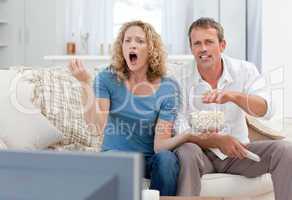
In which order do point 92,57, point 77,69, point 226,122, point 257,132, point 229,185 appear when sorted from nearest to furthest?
point 77,69
point 229,185
point 226,122
point 257,132
point 92,57

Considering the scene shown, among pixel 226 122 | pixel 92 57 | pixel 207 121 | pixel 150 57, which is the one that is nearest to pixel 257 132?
pixel 226 122

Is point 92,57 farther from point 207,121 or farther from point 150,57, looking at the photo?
point 207,121

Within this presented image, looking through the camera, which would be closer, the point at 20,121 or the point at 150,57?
the point at 20,121

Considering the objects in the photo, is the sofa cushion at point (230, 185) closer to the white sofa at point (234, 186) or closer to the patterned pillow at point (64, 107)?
the white sofa at point (234, 186)

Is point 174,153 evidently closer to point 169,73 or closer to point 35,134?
point 169,73

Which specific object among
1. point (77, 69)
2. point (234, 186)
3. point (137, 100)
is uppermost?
point (77, 69)

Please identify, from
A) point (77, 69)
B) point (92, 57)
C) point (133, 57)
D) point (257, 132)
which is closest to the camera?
point (77, 69)

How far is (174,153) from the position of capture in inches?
82.7

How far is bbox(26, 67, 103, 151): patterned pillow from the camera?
2256mm

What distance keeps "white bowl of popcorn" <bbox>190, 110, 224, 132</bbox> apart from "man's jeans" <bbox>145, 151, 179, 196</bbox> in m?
0.21

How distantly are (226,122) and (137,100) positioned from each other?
1.55 feet

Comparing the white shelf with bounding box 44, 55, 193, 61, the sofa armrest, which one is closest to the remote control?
the sofa armrest

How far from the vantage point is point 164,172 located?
6.55ft

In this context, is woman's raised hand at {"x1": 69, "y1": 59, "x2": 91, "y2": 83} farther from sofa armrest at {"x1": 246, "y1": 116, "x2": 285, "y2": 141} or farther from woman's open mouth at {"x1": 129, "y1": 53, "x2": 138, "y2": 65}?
sofa armrest at {"x1": 246, "y1": 116, "x2": 285, "y2": 141}
